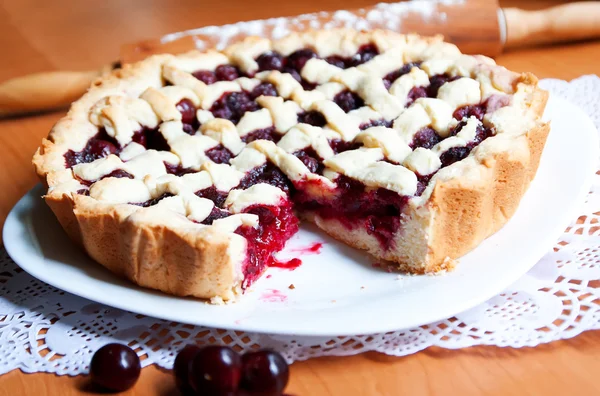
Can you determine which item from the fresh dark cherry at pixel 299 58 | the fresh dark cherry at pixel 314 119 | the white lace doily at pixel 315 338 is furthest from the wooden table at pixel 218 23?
the fresh dark cherry at pixel 299 58

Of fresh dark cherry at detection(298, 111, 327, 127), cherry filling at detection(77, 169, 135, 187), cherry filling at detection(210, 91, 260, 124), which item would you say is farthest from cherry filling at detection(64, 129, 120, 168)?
fresh dark cherry at detection(298, 111, 327, 127)

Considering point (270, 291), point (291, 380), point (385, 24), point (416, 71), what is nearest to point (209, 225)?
point (270, 291)

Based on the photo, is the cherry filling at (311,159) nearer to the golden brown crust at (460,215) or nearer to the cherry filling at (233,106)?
the golden brown crust at (460,215)

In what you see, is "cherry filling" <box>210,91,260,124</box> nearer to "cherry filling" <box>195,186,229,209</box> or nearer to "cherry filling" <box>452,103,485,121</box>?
"cherry filling" <box>195,186,229,209</box>

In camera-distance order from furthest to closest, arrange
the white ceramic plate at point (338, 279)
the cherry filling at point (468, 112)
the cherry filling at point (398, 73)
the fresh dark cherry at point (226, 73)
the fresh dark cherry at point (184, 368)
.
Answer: the fresh dark cherry at point (226, 73) → the cherry filling at point (398, 73) → the cherry filling at point (468, 112) → the white ceramic plate at point (338, 279) → the fresh dark cherry at point (184, 368)

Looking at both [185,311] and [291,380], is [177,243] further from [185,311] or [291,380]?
[291,380]

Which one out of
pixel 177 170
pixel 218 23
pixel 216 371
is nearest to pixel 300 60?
pixel 177 170
